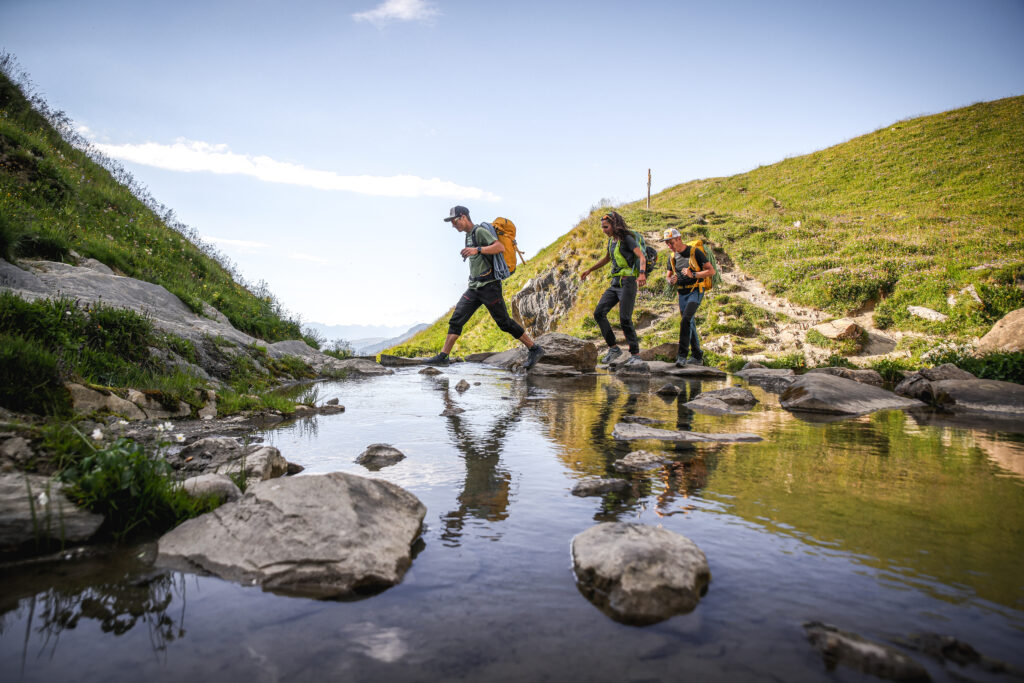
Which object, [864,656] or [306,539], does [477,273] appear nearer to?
[306,539]

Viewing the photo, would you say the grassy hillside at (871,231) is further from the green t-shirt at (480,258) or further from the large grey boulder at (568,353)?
the green t-shirt at (480,258)

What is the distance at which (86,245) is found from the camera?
1150 cm

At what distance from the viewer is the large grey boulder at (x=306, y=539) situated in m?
2.38

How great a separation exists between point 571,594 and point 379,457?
8.97ft

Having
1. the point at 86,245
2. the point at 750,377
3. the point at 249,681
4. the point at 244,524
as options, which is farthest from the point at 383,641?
the point at 750,377

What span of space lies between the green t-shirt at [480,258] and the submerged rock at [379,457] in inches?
258

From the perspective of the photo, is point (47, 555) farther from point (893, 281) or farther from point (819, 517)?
point (893, 281)

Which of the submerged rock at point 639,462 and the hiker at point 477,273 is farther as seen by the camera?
the hiker at point 477,273

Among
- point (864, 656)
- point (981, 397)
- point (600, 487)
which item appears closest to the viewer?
point (864, 656)

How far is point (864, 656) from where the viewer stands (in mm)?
1820

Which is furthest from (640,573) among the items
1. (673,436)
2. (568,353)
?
(568,353)

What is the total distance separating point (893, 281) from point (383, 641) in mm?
23830

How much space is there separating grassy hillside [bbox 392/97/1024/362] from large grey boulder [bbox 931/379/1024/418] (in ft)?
27.2

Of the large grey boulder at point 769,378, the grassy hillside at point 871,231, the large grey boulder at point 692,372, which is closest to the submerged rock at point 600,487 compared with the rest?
the large grey boulder at point 769,378
